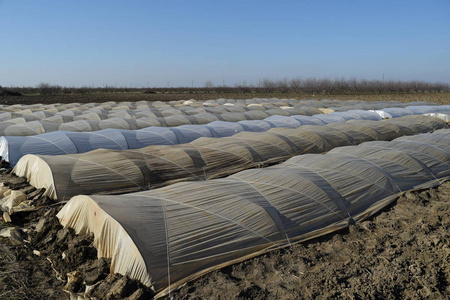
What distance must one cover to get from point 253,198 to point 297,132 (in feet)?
30.7

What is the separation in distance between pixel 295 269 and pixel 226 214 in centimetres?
166

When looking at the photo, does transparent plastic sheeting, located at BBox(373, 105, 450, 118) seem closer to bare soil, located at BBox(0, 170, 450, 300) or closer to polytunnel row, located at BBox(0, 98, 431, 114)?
polytunnel row, located at BBox(0, 98, 431, 114)

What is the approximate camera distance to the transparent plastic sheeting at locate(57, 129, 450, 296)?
5.87m

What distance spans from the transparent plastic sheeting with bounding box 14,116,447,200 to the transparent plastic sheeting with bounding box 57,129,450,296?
9.02 feet

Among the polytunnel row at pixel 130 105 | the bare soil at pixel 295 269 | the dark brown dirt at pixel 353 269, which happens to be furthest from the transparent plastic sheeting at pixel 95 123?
the dark brown dirt at pixel 353 269

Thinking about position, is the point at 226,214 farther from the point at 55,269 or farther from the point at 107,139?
the point at 107,139

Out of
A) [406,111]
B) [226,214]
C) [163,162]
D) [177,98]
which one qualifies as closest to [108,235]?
[226,214]

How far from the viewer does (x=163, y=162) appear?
1193cm

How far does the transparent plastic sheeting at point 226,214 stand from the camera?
5867 mm

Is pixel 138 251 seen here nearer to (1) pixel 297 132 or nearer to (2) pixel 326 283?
(2) pixel 326 283

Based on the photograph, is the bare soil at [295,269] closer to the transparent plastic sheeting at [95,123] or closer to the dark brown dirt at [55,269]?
the dark brown dirt at [55,269]

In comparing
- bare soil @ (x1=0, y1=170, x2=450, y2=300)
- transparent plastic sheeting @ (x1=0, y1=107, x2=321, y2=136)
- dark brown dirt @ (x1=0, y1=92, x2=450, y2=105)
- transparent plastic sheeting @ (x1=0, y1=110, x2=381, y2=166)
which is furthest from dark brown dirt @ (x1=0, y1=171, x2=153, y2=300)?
dark brown dirt @ (x1=0, y1=92, x2=450, y2=105)

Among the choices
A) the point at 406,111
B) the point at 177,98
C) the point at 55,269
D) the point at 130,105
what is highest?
the point at 177,98

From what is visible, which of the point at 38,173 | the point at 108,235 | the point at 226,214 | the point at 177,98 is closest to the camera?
the point at 108,235
